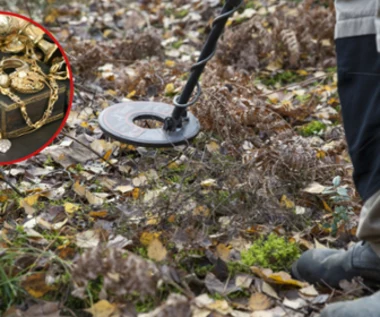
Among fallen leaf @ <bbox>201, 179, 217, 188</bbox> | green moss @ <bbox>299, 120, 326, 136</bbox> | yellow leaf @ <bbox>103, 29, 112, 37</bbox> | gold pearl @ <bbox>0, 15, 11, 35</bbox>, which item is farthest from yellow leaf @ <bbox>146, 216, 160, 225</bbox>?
yellow leaf @ <bbox>103, 29, 112, 37</bbox>

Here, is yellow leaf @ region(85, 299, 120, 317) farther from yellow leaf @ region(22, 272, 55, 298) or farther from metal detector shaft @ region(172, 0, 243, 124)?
metal detector shaft @ region(172, 0, 243, 124)

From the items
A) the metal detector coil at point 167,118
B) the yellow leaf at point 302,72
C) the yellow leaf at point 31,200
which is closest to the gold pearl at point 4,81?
the yellow leaf at point 31,200

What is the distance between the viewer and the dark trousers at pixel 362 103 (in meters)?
2.08

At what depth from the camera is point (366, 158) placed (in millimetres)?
2160

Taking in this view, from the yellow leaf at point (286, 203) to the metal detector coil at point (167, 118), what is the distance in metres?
0.63

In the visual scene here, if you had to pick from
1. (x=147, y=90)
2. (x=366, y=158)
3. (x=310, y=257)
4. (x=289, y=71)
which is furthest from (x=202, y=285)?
(x=289, y=71)

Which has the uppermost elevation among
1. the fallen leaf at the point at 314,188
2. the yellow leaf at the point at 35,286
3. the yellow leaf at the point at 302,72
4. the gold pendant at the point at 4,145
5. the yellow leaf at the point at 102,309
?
the gold pendant at the point at 4,145

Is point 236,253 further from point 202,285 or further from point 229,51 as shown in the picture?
point 229,51

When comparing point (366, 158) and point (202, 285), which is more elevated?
point (366, 158)

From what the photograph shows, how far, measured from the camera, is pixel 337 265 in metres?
2.27

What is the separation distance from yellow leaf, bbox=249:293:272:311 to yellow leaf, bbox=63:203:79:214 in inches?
35.1

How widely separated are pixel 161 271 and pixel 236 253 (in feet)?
1.50

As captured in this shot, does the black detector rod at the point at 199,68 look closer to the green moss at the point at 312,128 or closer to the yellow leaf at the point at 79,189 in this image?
the yellow leaf at the point at 79,189

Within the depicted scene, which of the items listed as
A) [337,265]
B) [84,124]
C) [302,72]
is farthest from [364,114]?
[302,72]
